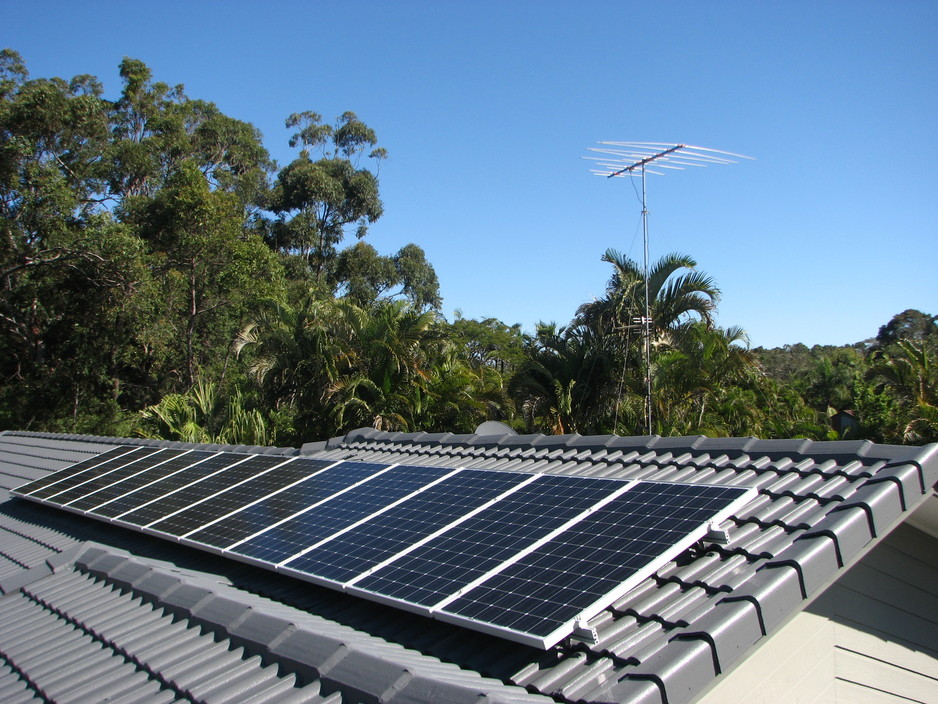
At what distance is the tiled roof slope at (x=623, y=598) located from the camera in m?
3.41

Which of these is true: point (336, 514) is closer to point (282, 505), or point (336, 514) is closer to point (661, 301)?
point (282, 505)

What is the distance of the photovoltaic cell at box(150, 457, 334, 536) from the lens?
22.4ft

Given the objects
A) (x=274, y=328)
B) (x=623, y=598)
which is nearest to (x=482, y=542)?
(x=623, y=598)

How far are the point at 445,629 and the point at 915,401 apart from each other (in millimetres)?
19098

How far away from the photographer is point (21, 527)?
9156 mm

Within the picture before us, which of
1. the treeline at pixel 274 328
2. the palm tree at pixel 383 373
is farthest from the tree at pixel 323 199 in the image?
the palm tree at pixel 383 373

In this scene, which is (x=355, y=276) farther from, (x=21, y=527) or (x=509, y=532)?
(x=509, y=532)

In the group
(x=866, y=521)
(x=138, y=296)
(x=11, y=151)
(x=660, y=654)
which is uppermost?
(x=11, y=151)

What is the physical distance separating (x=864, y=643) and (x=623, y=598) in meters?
2.22

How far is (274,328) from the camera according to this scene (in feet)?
70.5

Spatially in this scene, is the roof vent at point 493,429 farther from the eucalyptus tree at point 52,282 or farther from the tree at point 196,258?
the tree at point 196,258

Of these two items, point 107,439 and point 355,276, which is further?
point 355,276

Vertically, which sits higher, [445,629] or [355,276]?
[355,276]

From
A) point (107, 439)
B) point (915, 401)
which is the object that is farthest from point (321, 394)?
point (915, 401)
